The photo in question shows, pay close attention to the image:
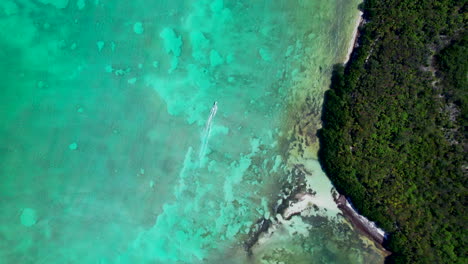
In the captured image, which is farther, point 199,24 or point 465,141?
point 199,24

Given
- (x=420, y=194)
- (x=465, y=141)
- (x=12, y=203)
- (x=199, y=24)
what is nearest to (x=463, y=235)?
(x=420, y=194)

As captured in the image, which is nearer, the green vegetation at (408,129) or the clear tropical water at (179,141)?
the green vegetation at (408,129)

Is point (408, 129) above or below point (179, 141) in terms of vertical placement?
above

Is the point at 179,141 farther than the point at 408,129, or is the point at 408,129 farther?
the point at 179,141

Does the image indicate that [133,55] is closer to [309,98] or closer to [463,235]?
[309,98]
